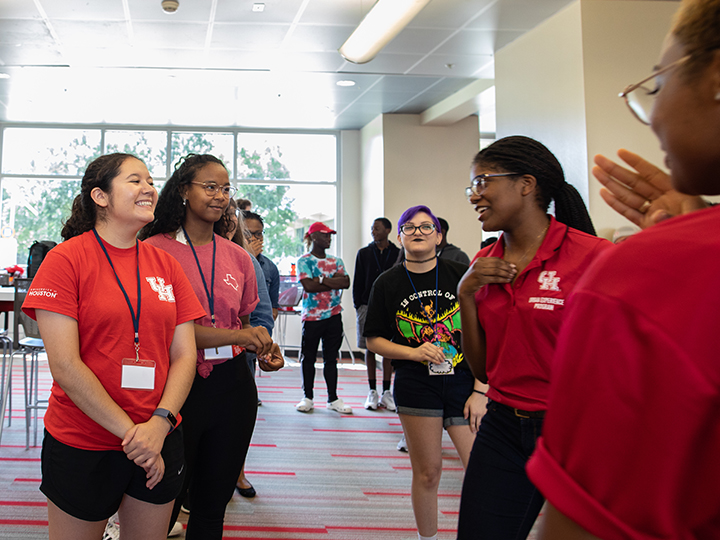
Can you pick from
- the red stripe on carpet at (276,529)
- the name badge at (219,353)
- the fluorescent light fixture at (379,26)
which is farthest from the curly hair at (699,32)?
the fluorescent light fixture at (379,26)

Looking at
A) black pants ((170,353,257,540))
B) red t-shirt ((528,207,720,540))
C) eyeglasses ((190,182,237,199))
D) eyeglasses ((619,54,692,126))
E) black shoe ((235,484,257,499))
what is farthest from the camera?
black shoe ((235,484,257,499))

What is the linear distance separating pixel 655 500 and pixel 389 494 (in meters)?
3.32

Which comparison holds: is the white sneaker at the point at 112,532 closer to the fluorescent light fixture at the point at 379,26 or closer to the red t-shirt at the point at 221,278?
the red t-shirt at the point at 221,278

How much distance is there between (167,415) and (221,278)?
588 millimetres

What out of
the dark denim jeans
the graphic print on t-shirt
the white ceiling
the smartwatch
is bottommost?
the dark denim jeans

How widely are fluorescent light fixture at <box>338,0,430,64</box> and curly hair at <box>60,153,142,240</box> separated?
3118 mm

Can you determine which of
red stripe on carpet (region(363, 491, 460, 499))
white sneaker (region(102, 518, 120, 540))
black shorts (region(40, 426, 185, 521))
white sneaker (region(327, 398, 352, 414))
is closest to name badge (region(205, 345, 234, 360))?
black shorts (region(40, 426, 185, 521))

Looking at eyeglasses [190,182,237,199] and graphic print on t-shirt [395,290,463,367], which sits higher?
eyeglasses [190,182,237,199]

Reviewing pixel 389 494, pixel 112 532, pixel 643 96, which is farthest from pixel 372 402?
pixel 643 96

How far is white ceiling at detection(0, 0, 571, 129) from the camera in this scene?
5.00 m

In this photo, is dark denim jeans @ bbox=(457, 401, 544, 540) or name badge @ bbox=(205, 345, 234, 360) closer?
dark denim jeans @ bbox=(457, 401, 544, 540)

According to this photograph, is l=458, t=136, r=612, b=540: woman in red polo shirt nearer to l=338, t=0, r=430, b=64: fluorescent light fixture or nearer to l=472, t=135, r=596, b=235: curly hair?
l=472, t=135, r=596, b=235: curly hair

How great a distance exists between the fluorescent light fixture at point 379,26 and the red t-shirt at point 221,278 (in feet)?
9.38

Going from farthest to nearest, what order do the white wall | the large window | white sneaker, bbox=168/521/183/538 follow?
the large window < the white wall < white sneaker, bbox=168/521/183/538
